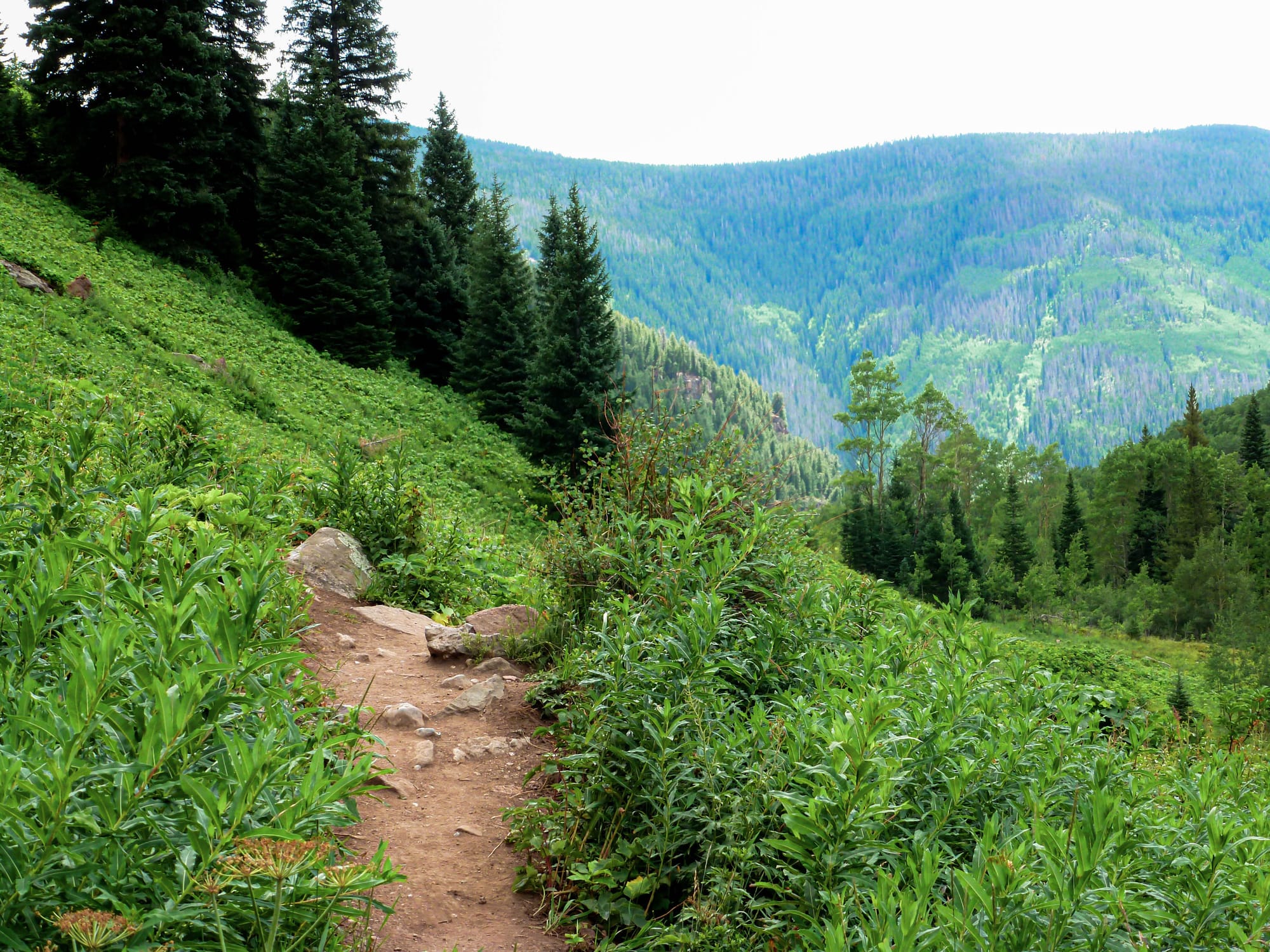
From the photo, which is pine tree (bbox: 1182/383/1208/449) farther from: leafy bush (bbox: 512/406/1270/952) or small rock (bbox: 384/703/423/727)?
small rock (bbox: 384/703/423/727)

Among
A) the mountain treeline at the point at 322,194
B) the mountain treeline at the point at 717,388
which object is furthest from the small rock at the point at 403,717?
the mountain treeline at the point at 717,388

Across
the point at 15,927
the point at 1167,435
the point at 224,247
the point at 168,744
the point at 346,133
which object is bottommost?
the point at 1167,435

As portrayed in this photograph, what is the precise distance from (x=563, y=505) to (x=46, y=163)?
942 inches

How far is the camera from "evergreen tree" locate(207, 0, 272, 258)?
86.1 ft

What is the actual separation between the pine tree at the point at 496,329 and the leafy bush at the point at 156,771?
85.0ft

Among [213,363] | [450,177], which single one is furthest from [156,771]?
[450,177]

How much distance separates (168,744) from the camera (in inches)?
77.2

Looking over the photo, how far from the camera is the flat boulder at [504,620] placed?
243 inches

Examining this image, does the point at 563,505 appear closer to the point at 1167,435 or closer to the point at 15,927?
the point at 15,927

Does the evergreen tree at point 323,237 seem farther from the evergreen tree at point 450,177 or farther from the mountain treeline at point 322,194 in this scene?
the evergreen tree at point 450,177

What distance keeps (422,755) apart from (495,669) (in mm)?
1274

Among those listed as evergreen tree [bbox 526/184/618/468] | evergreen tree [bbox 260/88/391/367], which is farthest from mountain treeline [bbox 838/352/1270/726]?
evergreen tree [bbox 260/88/391/367]

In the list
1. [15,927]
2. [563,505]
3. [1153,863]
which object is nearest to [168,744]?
[15,927]

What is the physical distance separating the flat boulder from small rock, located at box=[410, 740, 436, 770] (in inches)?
60.7
